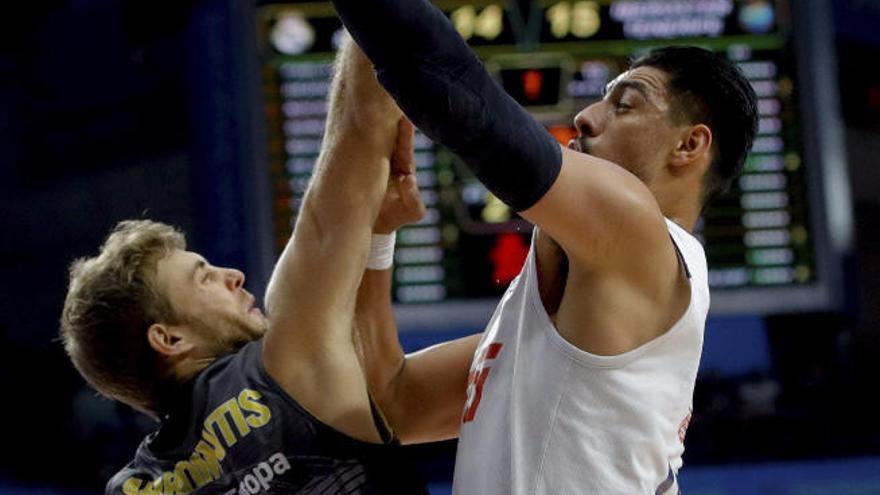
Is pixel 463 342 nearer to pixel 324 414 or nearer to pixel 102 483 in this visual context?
pixel 324 414

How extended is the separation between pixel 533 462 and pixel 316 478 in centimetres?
41

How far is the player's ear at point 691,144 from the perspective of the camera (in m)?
2.52

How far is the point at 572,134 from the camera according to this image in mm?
5312

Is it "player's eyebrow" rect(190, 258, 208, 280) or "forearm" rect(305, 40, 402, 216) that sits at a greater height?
"forearm" rect(305, 40, 402, 216)

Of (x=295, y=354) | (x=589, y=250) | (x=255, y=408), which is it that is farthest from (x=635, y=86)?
(x=255, y=408)

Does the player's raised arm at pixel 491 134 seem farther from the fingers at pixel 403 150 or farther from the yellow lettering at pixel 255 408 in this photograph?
the yellow lettering at pixel 255 408

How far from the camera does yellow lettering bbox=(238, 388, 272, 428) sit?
2.57 m

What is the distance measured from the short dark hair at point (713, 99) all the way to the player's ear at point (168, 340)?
101 centimetres

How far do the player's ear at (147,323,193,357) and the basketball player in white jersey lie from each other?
0.55m

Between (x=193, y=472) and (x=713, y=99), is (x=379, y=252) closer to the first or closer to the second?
(x=193, y=472)

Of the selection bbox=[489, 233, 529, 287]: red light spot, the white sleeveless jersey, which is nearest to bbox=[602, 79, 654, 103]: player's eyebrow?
the white sleeveless jersey

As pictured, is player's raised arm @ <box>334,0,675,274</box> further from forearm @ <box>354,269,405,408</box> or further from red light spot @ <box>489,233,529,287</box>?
red light spot @ <box>489,233,529,287</box>

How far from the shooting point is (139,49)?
6762mm

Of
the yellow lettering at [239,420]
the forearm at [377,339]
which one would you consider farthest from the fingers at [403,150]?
the yellow lettering at [239,420]
